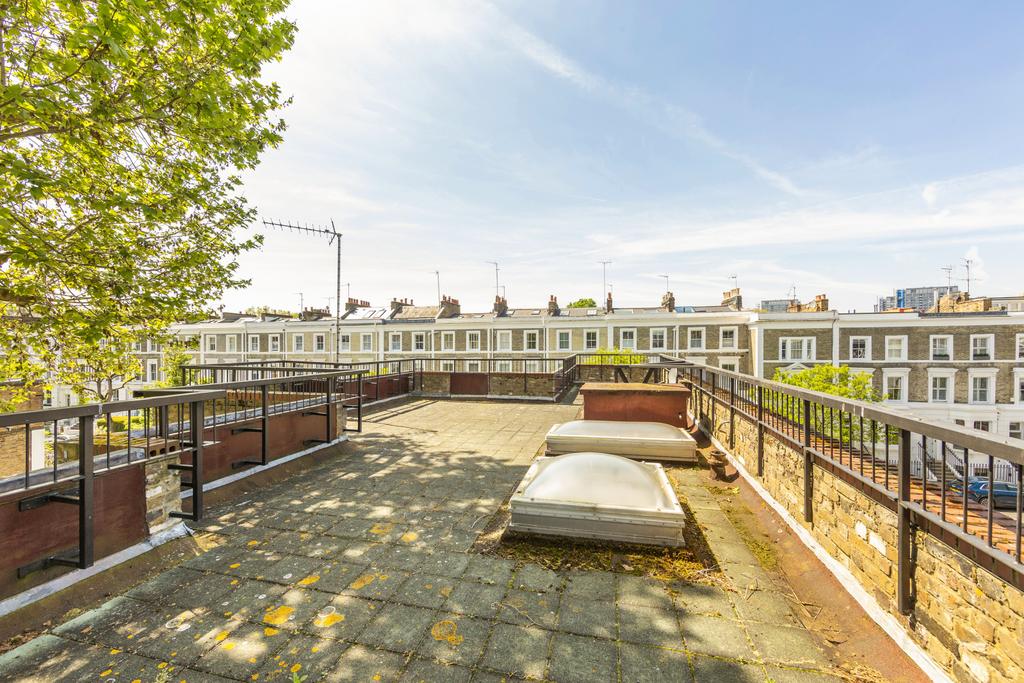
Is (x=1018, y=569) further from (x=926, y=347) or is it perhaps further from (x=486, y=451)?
(x=926, y=347)

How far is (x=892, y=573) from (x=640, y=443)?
361 centimetres

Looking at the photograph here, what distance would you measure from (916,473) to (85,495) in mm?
5818

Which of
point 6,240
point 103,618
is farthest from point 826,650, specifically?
point 6,240

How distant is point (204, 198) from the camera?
762 centimetres

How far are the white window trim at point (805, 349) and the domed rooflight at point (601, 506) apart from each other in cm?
3202

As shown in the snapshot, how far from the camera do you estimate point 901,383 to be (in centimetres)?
3014

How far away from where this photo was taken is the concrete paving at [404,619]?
2275 mm

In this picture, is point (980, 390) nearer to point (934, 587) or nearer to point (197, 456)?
point (934, 587)

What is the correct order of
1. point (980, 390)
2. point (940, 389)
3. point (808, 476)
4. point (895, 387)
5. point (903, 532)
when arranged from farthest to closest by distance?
point (895, 387) → point (940, 389) → point (980, 390) → point (808, 476) → point (903, 532)

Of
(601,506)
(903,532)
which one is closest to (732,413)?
(601,506)

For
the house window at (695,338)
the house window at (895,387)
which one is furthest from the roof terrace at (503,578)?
the house window at (895,387)

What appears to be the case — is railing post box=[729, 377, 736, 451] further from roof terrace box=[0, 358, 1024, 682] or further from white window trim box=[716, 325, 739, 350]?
white window trim box=[716, 325, 739, 350]

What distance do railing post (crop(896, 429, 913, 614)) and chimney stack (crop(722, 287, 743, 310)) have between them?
37728mm

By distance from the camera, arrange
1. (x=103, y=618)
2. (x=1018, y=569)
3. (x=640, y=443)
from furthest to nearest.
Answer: (x=640, y=443) → (x=103, y=618) → (x=1018, y=569)
